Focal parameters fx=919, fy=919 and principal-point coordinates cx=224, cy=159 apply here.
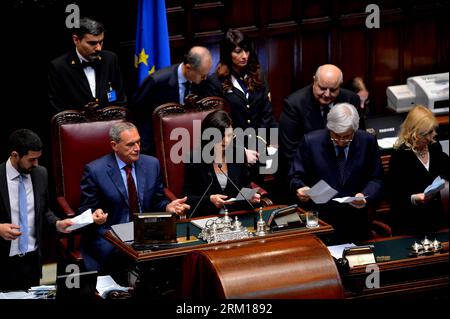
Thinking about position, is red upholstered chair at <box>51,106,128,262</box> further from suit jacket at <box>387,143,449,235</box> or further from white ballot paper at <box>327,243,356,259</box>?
suit jacket at <box>387,143,449,235</box>

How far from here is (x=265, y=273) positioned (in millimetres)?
A: 4039

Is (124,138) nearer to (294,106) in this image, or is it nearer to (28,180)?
(28,180)

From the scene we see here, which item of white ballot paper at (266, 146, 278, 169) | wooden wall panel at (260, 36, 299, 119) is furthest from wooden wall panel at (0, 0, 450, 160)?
white ballot paper at (266, 146, 278, 169)

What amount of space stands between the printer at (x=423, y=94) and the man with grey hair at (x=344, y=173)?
2.09 metres

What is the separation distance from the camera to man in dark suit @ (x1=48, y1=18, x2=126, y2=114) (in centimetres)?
A: 625

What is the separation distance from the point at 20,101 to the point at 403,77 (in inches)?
138

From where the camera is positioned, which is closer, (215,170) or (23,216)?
(23,216)

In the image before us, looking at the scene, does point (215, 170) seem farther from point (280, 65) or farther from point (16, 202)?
point (280, 65)

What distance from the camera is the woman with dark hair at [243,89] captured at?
6652 mm

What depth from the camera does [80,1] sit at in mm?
6828

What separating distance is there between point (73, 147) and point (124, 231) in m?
0.95

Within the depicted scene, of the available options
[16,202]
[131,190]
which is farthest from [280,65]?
[16,202]

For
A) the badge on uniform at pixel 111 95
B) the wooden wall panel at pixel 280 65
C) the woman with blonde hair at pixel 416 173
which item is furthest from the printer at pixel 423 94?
the badge on uniform at pixel 111 95
